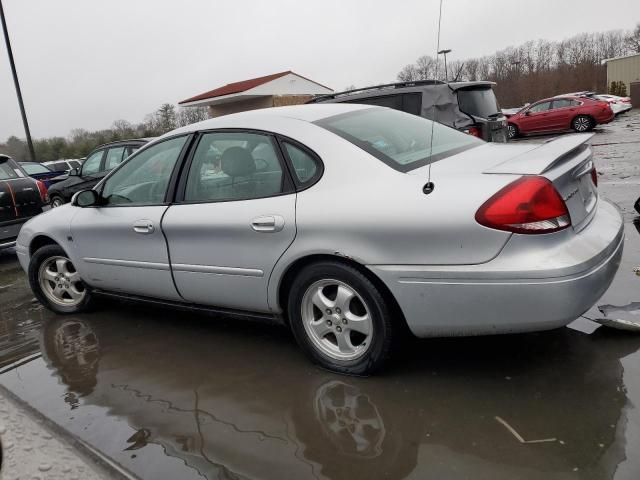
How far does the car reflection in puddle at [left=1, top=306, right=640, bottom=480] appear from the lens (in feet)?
7.45

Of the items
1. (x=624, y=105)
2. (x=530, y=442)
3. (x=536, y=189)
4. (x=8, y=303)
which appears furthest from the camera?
(x=624, y=105)

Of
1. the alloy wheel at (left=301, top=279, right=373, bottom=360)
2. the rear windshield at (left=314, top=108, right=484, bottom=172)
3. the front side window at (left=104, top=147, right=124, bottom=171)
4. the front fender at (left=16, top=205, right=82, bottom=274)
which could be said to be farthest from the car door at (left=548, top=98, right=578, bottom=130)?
the alloy wheel at (left=301, top=279, right=373, bottom=360)

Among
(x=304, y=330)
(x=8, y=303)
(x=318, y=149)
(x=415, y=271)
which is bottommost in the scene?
(x=8, y=303)

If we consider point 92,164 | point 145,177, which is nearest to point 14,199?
point 92,164

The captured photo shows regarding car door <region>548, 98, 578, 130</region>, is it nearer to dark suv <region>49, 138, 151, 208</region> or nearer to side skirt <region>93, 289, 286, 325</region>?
dark suv <region>49, 138, 151, 208</region>

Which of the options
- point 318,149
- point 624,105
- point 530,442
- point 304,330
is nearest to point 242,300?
point 304,330

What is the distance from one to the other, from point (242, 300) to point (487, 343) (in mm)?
1502

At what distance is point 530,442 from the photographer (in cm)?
229

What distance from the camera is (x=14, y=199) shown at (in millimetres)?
7727

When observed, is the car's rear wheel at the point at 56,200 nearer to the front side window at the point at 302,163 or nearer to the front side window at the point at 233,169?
the front side window at the point at 233,169

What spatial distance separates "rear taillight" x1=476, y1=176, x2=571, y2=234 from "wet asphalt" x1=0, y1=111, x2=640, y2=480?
858mm

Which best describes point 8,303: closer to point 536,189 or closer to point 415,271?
point 415,271

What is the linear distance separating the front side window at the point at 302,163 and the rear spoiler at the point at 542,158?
0.93 meters

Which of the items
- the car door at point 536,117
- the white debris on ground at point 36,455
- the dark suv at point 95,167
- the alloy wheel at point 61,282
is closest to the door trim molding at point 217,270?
the white debris on ground at point 36,455
